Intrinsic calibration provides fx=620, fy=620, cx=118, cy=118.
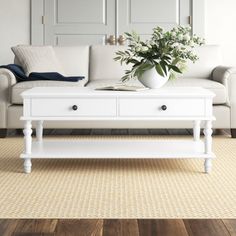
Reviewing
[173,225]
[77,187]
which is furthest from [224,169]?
[173,225]

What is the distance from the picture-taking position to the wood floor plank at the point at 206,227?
230 cm

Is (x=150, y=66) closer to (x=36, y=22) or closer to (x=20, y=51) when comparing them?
(x=20, y=51)

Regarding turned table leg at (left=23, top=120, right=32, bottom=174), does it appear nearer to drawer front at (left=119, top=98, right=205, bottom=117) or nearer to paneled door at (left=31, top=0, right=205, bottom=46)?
drawer front at (left=119, top=98, right=205, bottom=117)

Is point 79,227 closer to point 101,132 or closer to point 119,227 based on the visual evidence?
point 119,227

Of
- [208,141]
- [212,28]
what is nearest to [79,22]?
[212,28]

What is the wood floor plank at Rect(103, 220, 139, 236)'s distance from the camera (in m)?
2.30

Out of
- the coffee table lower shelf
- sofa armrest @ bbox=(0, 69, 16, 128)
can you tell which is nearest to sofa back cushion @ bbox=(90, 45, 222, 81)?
sofa armrest @ bbox=(0, 69, 16, 128)

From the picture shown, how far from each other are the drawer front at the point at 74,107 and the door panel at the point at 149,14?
376 centimetres

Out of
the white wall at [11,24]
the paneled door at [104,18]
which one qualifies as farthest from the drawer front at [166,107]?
the white wall at [11,24]

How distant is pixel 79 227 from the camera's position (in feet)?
7.80

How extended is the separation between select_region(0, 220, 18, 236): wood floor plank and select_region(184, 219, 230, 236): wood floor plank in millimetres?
667

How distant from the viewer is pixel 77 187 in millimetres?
3131

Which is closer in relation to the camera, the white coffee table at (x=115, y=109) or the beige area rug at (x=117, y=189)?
the beige area rug at (x=117, y=189)

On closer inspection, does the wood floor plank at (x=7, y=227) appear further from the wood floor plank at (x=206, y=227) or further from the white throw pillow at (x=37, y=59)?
the white throw pillow at (x=37, y=59)
